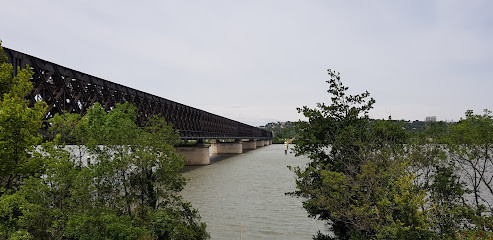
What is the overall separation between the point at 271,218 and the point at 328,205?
44.9 feet

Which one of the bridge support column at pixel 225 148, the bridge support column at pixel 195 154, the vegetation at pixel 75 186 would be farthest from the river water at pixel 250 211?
the bridge support column at pixel 225 148

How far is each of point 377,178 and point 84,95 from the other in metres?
39.5

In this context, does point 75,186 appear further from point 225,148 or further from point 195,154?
point 225,148

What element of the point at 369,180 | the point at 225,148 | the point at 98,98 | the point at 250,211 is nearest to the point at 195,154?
the point at 98,98

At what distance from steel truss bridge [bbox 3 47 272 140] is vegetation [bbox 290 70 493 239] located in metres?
27.9

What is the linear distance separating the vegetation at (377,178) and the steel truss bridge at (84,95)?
27856 mm

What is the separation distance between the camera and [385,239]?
15539 millimetres

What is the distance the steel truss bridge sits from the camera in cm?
3316

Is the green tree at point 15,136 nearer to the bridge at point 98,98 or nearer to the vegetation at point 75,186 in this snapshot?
the vegetation at point 75,186

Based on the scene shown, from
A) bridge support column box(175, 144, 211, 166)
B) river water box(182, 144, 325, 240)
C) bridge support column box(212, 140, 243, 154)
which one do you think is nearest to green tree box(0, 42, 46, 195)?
river water box(182, 144, 325, 240)

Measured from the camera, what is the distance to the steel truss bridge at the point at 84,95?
109 feet

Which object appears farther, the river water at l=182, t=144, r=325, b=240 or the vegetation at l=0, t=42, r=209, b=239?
the river water at l=182, t=144, r=325, b=240

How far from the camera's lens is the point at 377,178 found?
1841cm

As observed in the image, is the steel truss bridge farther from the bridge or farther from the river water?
the river water
